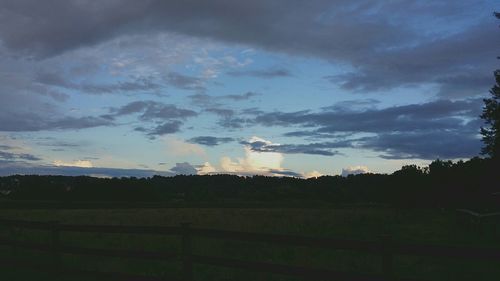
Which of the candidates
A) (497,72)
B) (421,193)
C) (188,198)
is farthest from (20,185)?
(497,72)

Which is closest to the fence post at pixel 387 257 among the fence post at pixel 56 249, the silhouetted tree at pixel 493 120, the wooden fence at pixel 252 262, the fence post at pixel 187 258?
the wooden fence at pixel 252 262

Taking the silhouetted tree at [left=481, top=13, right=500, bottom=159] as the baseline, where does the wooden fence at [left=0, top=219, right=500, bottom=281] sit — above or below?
below

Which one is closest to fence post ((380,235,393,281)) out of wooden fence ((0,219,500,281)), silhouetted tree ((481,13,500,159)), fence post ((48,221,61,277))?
wooden fence ((0,219,500,281))

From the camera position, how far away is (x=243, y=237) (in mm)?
9320

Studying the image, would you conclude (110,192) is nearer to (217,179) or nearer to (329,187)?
(217,179)

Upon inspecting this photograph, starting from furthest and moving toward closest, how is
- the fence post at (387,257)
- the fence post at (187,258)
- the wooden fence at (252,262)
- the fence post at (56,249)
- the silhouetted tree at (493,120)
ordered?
the silhouetted tree at (493,120)
the fence post at (56,249)
the fence post at (187,258)
the fence post at (387,257)
the wooden fence at (252,262)

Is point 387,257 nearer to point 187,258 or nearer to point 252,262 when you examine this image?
point 252,262

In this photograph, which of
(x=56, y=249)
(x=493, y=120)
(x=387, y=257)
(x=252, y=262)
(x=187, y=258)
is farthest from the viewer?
(x=493, y=120)

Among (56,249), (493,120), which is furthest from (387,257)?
(493,120)

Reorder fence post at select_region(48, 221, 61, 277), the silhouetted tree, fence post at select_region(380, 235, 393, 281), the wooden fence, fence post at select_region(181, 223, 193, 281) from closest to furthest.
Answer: the wooden fence < fence post at select_region(380, 235, 393, 281) < fence post at select_region(181, 223, 193, 281) < fence post at select_region(48, 221, 61, 277) < the silhouetted tree

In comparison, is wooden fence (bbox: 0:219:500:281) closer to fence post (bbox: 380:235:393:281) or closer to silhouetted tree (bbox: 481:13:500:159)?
fence post (bbox: 380:235:393:281)

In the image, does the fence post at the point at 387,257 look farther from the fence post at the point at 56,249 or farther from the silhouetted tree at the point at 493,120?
the silhouetted tree at the point at 493,120

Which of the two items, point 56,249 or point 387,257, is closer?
point 387,257

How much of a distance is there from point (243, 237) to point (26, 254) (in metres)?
10.0
